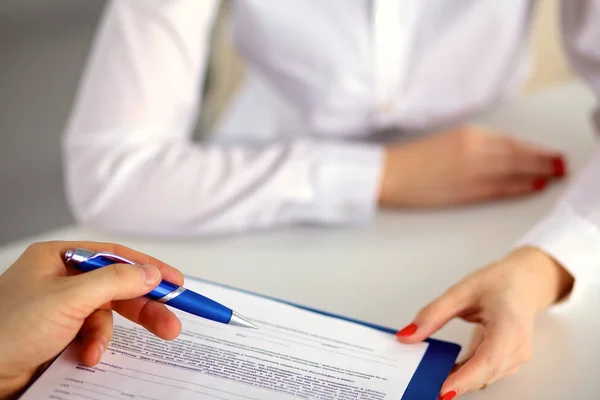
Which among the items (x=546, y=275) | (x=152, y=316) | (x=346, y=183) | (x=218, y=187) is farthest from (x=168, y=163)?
(x=546, y=275)

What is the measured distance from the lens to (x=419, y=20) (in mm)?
785

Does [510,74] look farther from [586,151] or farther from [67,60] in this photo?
[67,60]

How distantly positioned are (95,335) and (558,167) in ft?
1.72

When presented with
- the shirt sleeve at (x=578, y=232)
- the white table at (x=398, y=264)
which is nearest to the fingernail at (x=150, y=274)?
the white table at (x=398, y=264)

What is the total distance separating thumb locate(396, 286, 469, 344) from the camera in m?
0.48

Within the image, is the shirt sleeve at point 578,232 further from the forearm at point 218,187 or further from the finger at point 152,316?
the finger at point 152,316

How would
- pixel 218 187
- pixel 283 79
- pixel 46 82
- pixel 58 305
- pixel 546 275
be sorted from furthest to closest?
pixel 46 82 < pixel 283 79 < pixel 218 187 < pixel 546 275 < pixel 58 305

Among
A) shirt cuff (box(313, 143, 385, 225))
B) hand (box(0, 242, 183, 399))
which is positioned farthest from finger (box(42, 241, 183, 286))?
shirt cuff (box(313, 143, 385, 225))

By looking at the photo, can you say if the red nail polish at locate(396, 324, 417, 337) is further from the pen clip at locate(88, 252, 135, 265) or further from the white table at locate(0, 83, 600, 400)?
the pen clip at locate(88, 252, 135, 265)

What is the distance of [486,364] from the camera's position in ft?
1.49

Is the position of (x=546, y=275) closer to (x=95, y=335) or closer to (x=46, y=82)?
(x=95, y=335)

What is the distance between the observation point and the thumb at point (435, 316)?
48cm

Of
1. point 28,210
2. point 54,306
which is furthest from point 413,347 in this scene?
point 28,210

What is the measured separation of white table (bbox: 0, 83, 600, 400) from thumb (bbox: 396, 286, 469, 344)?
0.11 feet
